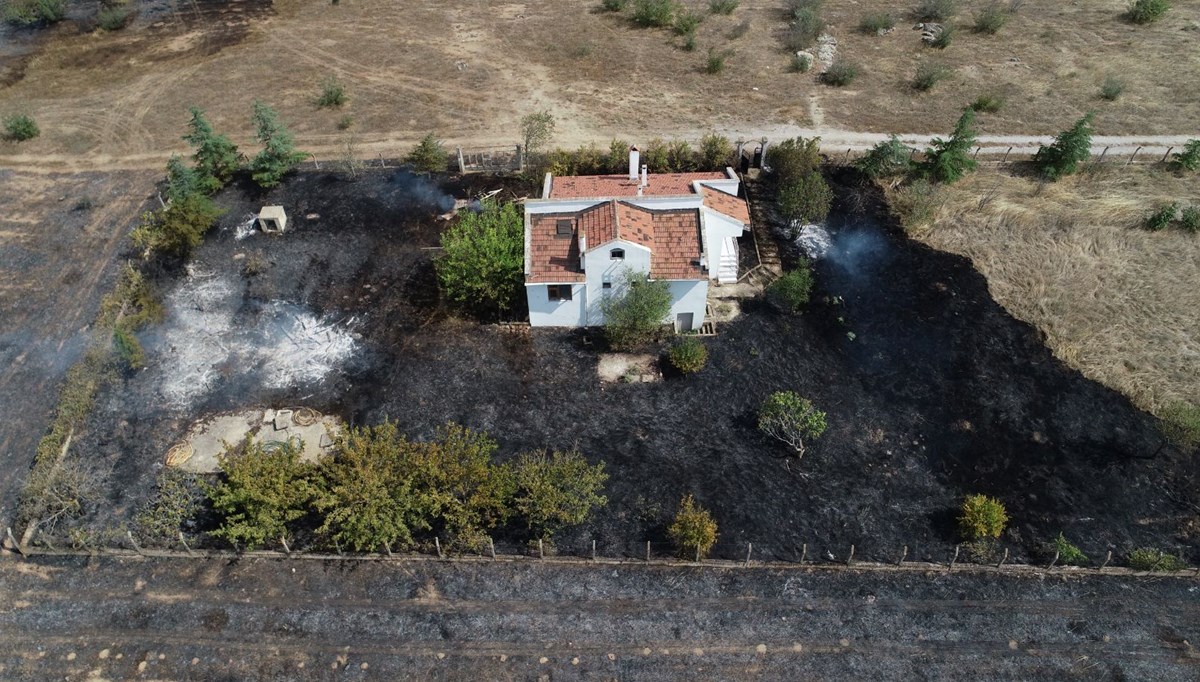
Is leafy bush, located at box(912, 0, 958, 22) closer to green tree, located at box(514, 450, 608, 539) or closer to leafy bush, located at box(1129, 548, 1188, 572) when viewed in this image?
leafy bush, located at box(1129, 548, 1188, 572)

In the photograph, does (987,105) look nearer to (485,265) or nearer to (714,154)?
(714,154)

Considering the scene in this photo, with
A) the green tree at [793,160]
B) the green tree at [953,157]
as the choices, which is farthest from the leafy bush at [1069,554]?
the green tree at [953,157]

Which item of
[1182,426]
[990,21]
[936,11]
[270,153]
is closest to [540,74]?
[270,153]

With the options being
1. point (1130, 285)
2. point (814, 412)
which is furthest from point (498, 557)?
point (1130, 285)

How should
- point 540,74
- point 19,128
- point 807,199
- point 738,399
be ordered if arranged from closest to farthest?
point 738,399
point 807,199
point 19,128
point 540,74

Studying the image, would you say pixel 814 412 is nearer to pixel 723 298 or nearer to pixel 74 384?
pixel 723 298

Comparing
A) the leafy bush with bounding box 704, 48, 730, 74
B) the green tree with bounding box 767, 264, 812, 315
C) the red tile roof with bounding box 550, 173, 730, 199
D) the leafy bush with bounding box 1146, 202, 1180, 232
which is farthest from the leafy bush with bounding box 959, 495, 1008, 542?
the leafy bush with bounding box 704, 48, 730, 74
